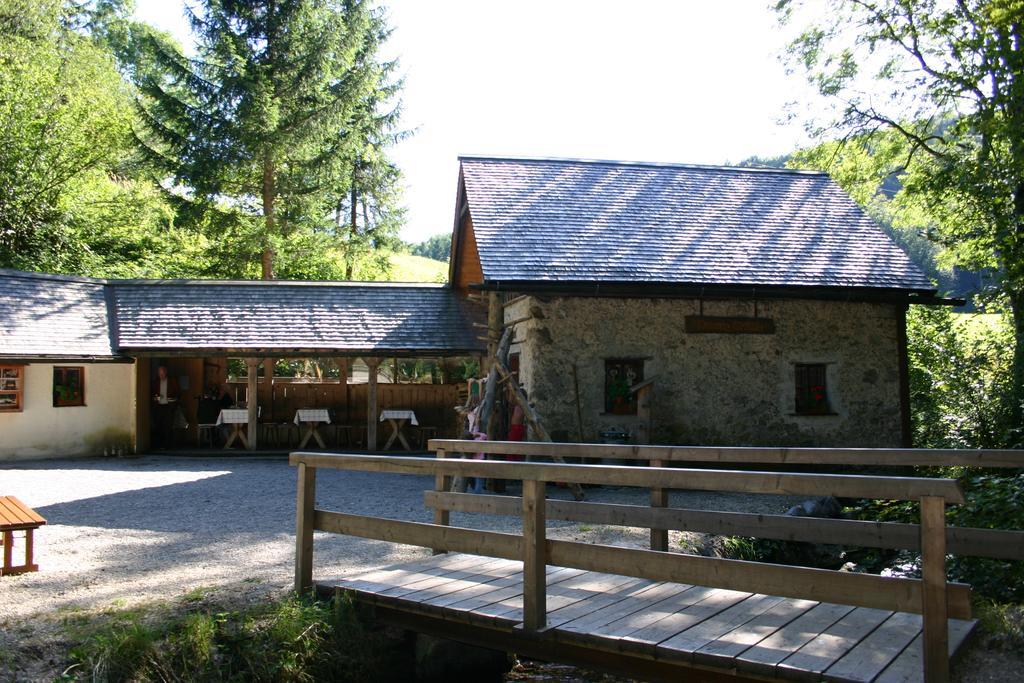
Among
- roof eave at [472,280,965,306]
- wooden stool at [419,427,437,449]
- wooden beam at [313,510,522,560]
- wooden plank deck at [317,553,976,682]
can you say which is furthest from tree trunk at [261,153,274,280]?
wooden plank deck at [317,553,976,682]

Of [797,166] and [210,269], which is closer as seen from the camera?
[797,166]

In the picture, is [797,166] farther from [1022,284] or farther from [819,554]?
[819,554]

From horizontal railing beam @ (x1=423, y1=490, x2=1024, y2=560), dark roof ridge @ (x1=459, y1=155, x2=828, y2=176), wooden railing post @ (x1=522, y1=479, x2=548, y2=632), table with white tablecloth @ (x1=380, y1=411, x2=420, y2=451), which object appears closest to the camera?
wooden railing post @ (x1=522, y1=479, x2=548, y2=632)

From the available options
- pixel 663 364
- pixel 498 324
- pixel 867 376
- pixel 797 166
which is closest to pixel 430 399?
pixel 498 324

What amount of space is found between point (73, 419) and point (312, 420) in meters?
4.48

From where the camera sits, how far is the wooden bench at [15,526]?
6750 mm

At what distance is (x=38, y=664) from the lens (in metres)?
5.05

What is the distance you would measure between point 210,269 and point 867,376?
68.4ft

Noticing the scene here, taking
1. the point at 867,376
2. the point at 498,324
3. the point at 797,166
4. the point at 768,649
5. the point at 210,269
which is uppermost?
the point at 797,166

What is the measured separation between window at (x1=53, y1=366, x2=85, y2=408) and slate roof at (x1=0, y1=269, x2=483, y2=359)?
824 mm

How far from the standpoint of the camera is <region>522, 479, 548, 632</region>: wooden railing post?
4777mm

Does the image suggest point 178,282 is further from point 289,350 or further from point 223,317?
point 289,350

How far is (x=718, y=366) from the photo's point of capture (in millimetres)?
14188

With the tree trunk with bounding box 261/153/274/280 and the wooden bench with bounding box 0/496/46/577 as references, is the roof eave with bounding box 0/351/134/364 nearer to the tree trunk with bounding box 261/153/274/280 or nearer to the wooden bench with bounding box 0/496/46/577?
the tree trunk with bounding box 261/153/274/280
